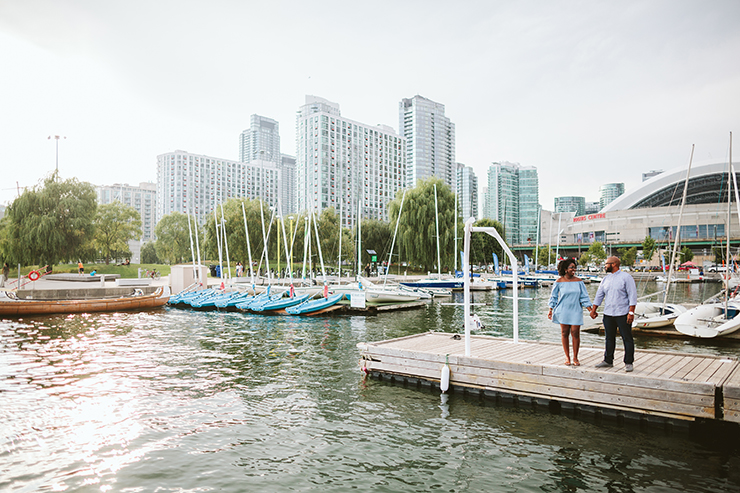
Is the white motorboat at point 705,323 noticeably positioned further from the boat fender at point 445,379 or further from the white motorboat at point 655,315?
the boat fender at point 445,379

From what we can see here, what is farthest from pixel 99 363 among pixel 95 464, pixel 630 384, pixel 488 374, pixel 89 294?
pixel 89 294

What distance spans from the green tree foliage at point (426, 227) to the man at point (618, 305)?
153 ft

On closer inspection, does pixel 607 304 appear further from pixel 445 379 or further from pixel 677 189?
pixel 677 189

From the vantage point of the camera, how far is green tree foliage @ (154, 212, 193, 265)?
301ft

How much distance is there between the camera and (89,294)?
35.1 metres

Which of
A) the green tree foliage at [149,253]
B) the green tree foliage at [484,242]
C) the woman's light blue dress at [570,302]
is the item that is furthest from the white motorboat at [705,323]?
the green tree foliage at [149,253]

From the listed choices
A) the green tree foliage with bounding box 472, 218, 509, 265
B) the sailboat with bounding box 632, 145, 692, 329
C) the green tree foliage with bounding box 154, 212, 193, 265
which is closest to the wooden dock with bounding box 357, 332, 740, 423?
the sailboat with bounding box 632, 145, 692, 329

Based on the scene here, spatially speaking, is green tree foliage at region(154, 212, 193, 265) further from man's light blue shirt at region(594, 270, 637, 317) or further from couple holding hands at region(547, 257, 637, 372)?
man's light blue shirt at region(594, 270, 637, 317)

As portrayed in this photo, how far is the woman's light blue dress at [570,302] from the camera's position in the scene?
30.2ft

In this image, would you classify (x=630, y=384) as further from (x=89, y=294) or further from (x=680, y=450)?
(x=89, y=294)

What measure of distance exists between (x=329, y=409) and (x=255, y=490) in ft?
12.1

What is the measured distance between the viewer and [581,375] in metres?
9.25

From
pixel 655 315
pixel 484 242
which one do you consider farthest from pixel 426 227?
pixel 655 315

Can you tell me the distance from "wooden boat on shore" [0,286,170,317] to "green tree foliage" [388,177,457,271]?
3079 centimetres
